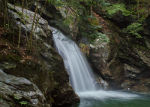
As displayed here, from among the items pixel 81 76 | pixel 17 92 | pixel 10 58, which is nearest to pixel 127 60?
pixel 81 76

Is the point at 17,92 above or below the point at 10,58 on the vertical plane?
below

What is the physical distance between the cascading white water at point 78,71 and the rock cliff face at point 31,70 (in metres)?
2.44

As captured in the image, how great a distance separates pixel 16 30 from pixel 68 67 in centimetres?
429

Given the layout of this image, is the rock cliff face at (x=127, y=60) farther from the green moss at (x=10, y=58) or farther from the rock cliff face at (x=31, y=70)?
the green moss at (x=10, y=58)

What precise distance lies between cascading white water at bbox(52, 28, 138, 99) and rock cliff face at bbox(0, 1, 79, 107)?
2437mm

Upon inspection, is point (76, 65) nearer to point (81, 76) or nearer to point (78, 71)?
point (78, 71)

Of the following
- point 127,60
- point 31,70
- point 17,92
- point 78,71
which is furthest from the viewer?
point 127,60

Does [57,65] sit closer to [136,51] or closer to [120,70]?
[120,70]

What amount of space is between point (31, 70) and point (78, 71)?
4981 millimetres

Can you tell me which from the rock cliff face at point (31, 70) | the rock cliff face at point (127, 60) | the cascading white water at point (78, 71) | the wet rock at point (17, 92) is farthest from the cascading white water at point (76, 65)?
the wet rock at point (17, 92)

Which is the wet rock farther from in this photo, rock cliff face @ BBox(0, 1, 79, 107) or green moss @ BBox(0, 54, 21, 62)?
green moss @ BBox(0, 54, 21, 62)

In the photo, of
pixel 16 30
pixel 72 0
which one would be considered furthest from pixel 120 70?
pixel 16 30

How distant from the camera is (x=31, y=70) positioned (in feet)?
13.4

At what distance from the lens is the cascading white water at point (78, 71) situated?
27.1 feet
